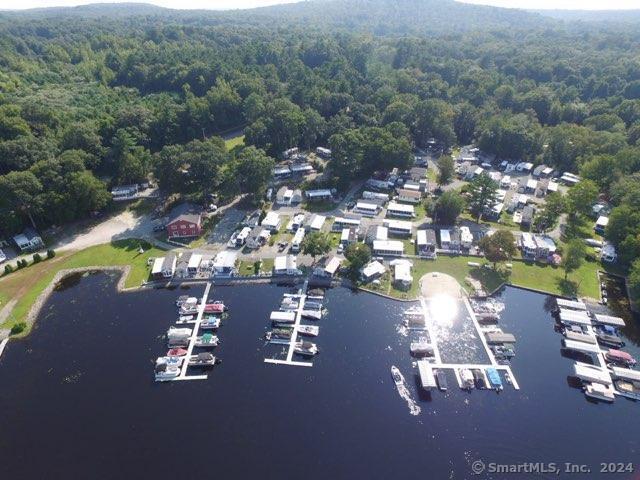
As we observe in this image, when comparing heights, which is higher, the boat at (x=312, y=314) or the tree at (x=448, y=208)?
the tree at (x=448, y=208)

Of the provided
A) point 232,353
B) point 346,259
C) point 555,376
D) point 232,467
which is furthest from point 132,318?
point 555,376

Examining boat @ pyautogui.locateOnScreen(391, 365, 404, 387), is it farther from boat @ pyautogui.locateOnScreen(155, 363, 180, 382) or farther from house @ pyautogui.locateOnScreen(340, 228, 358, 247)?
house @ pyautogui.locateOnScreen(340, 228, 358, 247)

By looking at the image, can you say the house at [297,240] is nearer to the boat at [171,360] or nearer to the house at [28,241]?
the boat at [171,360]

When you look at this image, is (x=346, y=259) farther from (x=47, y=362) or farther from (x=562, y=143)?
(x=562, y=143)

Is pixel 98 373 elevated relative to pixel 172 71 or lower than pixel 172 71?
lower

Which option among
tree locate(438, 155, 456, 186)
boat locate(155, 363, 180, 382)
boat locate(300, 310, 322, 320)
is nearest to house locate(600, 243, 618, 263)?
tree locate(438, 155, 456, 186)

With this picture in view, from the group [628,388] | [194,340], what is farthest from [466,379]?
[194,340]

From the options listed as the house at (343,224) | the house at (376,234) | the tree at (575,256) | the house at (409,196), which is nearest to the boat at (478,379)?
the tree at (575,256)
